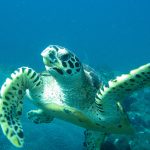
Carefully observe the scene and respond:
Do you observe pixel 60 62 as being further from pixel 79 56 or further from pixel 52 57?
pixel 79 56

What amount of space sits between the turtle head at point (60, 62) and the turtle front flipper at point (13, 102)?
42cm

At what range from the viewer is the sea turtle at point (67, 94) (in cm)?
442

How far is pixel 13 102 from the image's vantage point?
4.65 meters

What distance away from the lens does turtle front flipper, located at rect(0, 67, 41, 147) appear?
4.48 m

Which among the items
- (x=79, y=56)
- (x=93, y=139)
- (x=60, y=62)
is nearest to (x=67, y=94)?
(x=60, y=62)

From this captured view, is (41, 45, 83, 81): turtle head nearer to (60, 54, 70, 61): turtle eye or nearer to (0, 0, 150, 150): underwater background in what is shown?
(60, 54, 70, 61): turtle eye

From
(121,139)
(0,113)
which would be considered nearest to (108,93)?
(0,113)

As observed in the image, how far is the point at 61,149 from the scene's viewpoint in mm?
7270

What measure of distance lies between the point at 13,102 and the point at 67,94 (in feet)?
2.88

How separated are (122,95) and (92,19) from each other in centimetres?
11728

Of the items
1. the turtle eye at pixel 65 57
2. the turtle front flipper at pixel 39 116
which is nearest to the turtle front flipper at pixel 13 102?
the turtle eye at pixel 65 57

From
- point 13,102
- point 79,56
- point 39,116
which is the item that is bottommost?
point 13,102

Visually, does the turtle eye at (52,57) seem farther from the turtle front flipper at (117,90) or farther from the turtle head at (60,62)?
the turtle front flipper at (117,90)

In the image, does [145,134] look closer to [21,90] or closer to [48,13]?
[21,90]
